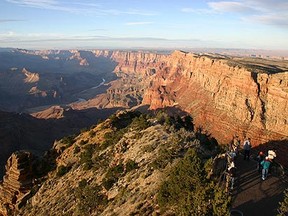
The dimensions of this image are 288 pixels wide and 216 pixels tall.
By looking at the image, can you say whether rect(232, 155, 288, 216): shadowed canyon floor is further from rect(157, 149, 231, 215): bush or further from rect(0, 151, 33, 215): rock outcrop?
rect(0, 151, 33, 215): rock outcrop

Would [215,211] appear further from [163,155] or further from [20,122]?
[20,122]

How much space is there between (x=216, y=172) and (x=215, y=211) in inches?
285

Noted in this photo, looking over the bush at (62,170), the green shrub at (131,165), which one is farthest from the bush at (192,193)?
the bush at (62,170)

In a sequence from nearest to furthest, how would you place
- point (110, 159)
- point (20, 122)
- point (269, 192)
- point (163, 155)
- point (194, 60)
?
point (269, 192) → point (163, 155) → point (110, 159) → point (20, 122) → point (194, 60)

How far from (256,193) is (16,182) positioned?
24.4m

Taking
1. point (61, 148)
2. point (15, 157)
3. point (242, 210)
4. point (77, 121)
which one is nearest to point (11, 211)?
point (15, 157)

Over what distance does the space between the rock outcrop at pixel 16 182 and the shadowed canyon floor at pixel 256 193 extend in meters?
21.5

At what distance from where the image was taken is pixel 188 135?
87.5 feet

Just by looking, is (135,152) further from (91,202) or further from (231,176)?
(231,176)

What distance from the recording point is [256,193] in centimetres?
1892

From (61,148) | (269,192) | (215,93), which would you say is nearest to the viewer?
(269,192)

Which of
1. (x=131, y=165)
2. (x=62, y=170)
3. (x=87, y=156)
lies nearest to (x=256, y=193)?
(x=131, y=165)

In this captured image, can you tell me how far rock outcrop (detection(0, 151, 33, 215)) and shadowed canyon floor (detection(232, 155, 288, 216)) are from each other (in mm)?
21511

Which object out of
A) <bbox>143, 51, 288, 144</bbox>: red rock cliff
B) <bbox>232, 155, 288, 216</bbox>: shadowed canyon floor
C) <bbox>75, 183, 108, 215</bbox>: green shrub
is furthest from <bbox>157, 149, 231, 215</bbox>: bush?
<bbox>143, 51, 288, 144</bbox>: red rock cliff
